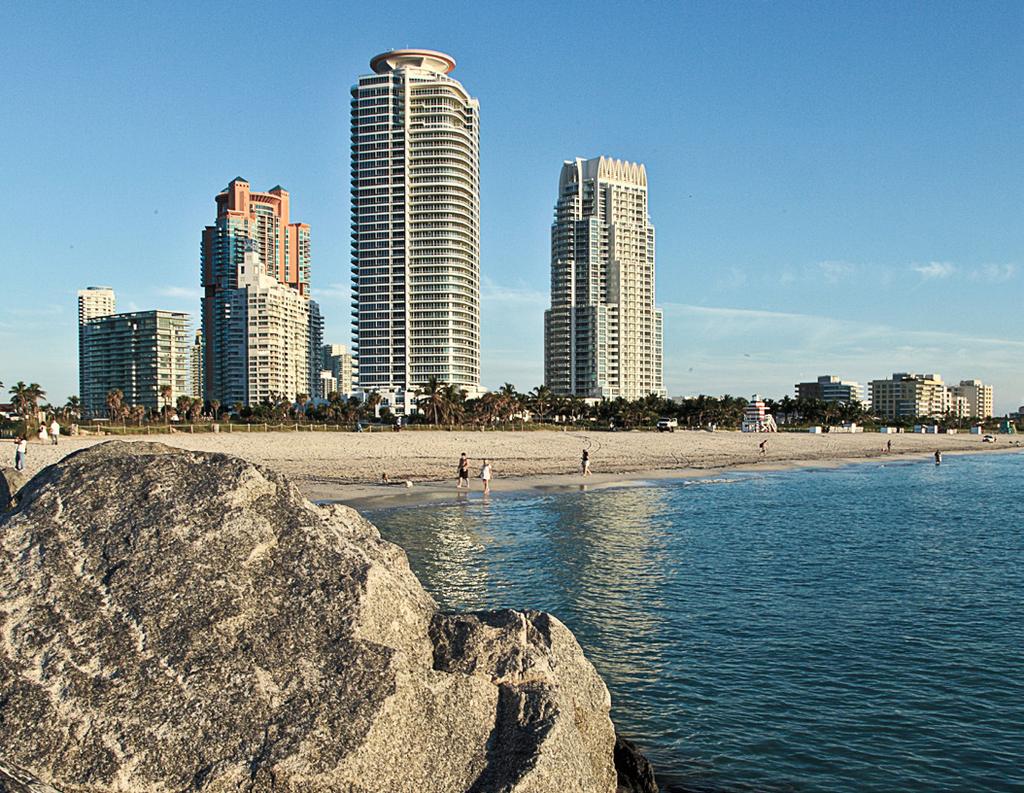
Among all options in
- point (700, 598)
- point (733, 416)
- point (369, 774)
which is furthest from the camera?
point (733, 416)

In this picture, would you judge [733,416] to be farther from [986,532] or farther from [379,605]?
[379,605]

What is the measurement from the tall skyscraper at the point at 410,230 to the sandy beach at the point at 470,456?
8184 cm

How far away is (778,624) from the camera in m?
17.5

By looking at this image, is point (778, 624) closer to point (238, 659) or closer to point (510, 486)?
point (238, 659)

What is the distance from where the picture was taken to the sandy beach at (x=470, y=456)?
47.3m

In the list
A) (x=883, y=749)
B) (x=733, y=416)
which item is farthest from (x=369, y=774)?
(x=733, y=416)

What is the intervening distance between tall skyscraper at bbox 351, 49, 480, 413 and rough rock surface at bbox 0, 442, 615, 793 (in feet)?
563

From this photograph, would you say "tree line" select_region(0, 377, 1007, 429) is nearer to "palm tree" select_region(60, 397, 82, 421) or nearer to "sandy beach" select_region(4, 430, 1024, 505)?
"palm tree" select_region(60, 397, 82, 421)

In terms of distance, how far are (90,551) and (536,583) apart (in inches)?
625

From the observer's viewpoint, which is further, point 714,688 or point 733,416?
point 733,416

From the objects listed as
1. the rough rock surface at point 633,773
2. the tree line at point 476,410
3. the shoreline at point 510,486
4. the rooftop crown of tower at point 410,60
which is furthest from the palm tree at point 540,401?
the rough rock surface at point 633,773

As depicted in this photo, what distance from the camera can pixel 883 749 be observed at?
1129cm

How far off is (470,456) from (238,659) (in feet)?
214

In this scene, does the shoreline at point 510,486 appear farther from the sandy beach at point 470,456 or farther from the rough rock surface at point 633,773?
the rough rock surface at point 633,773
